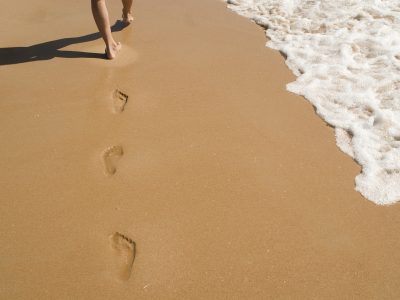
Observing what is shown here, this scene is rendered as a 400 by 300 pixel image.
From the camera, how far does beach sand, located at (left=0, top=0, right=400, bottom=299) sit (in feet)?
5.50

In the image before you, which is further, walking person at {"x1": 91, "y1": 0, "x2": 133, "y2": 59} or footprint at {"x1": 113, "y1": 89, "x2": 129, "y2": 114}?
walking person at {"x1": 91, "y1": 0, "x2": 133, "y2": 59}

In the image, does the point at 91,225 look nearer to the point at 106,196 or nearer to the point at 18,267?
the point at 106,196

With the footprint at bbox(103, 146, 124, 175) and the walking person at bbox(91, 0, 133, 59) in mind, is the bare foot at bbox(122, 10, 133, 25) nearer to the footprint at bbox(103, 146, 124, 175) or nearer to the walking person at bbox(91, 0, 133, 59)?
the walking person at bbox(91, 0, 133, 59)

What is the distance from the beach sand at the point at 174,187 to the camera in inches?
66.0

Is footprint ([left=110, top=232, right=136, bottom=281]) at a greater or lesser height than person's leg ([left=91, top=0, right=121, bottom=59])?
lesser

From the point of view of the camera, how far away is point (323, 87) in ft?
9.89

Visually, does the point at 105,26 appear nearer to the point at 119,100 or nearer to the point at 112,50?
the point at 112,50

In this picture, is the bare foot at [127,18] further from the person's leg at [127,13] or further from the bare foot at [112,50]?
the bare foot at [112,50]

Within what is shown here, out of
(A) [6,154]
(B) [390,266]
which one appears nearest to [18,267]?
(A) [6,154]

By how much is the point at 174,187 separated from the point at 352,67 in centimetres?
210

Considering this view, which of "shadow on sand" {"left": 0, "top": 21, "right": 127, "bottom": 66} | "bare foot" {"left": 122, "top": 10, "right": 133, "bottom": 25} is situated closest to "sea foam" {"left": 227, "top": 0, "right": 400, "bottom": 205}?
"bare foot" {"left": 122, "top": 10, "right": 133, "bottom": 25}

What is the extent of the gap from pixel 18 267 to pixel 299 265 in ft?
4.20

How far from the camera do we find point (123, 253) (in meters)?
1.75

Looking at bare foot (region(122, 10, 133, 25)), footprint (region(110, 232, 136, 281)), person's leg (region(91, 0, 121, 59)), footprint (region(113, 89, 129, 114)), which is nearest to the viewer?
footprint (region(110, 232, 136, 281))
